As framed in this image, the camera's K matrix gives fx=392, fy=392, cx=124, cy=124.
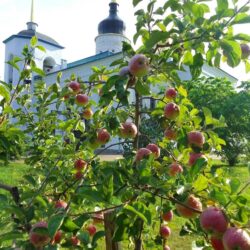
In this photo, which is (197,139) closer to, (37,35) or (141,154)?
(141,154)

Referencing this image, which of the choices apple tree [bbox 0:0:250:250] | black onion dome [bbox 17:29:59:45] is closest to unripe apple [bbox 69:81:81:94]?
apple tree [bbox 0:0:250:250]

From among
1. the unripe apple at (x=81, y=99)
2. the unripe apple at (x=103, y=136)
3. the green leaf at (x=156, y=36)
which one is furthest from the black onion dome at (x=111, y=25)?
the green leaf at (x=156, y=36)

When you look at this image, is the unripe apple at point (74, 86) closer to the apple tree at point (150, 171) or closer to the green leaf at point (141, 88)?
the apple tree at point (150, 171)

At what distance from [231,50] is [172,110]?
0.34 m

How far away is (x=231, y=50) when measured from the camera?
104cm

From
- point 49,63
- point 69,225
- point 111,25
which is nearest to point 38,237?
point 69,225

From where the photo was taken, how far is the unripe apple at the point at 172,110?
4.33ft

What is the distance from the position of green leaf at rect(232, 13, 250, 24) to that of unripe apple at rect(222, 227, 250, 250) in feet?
1.89

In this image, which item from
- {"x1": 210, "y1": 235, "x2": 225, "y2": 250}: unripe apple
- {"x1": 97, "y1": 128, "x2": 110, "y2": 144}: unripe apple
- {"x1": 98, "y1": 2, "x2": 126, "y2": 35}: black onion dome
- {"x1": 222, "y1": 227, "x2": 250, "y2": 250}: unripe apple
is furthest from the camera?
{"x1": 98, "y1": 2, "x2": 126, "y2": 35}: black onion dome

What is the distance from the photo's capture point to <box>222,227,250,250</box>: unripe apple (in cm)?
67

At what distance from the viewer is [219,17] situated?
1.04m

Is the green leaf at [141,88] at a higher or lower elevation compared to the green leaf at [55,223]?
higher

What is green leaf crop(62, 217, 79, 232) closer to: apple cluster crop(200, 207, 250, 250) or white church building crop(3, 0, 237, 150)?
apple cluster crop(200, 207, 250, 250)

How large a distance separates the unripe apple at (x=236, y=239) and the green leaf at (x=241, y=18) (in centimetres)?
58
